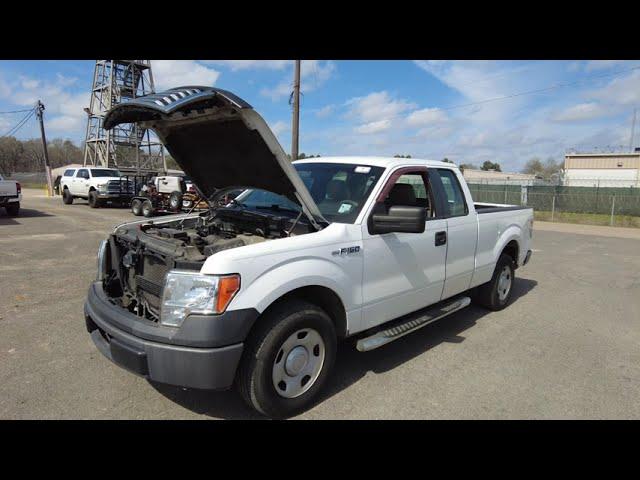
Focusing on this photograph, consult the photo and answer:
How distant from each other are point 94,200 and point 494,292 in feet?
69.3

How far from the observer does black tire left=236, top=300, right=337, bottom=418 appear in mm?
2836

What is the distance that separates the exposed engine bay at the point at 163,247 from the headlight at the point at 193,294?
10 centimetres

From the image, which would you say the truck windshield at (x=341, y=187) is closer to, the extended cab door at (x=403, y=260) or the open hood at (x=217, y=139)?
the extended cab door at (x=403, y=260)

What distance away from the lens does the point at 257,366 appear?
111 inches

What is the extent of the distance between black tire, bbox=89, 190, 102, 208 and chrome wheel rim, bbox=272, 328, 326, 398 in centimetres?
2140

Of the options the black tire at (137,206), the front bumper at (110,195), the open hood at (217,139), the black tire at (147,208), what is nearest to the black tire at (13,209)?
the black tire at (137,206)

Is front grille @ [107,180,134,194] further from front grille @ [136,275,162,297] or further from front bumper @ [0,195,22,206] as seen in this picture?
front grille @ [136,275,162,297]

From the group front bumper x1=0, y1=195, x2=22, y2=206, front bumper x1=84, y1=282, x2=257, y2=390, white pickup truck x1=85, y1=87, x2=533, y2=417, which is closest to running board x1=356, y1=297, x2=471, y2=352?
white pickup truck x1=85, y1=87, x2=533, y2=417

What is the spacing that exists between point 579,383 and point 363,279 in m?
2.13

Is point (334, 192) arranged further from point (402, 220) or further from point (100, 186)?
point (100, 186)

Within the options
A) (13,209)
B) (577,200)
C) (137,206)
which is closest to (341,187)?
(137,206)

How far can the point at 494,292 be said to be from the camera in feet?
18.5
